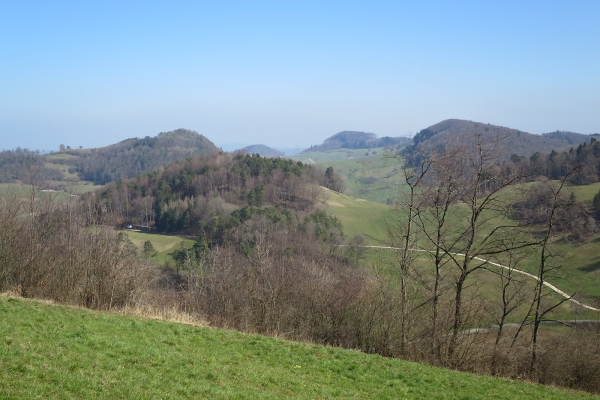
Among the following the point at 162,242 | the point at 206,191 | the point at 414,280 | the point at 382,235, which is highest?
the point at 206,191

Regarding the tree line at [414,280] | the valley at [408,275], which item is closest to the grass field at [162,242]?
the valley at [408,275]

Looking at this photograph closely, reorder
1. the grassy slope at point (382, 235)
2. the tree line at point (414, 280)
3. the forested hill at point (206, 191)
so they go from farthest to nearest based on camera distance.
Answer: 1. the forested hill at point (206, 191)
2. the grassy slope at point (382, 235)
3. the tree line at point (414, 280)

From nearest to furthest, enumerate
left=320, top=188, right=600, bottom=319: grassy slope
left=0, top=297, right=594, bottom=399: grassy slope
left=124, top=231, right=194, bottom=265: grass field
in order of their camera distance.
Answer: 1. left=0, top=297, right=594, bottom=399: grassy slope
2. left=320, top=188, right=600, bottom=319: grassy slope
3. left=124, top=231, right=194, bottom=265: grass field

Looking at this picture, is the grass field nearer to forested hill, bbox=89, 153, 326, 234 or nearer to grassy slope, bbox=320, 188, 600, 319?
forested hill, bbox=89, 153, 326, 234

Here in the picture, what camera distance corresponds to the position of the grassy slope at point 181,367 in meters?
8.56

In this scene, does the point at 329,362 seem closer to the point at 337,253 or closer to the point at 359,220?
the point at 337,253

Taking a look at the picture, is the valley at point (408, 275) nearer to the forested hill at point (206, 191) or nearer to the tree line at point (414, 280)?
the tree line at point (414, 280)

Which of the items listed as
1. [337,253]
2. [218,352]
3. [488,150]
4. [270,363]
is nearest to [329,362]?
[270,363]

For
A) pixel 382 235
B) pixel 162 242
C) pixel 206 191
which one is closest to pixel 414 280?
pixel 162 242

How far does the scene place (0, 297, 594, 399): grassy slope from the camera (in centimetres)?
856

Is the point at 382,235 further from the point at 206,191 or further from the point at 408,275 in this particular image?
the point at 408,275

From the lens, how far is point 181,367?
1070 cm

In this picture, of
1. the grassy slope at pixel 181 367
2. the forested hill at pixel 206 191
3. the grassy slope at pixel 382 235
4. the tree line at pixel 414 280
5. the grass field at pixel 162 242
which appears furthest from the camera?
the forested hill at pixel 206 191

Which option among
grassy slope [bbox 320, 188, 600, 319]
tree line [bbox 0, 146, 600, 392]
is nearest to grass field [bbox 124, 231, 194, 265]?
grassy slope [bbox 320, 188, 600, 319]
